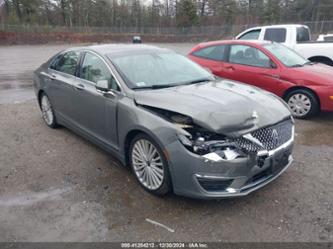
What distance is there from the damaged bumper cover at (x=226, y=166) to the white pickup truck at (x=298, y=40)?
6.47 metres

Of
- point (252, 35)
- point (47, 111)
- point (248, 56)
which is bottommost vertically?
point (47, 111)

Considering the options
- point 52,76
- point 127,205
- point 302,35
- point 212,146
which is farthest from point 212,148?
point 302,35

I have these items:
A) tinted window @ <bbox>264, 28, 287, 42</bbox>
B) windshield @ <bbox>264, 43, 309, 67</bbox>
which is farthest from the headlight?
tinted window @ <bbox>264, 28, 287, 42</bbox>

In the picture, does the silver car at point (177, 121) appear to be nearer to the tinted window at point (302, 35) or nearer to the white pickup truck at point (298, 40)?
the white pickup truck at point (298, 40)

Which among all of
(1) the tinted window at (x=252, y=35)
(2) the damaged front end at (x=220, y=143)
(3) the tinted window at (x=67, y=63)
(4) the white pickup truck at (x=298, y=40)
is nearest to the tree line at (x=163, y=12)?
(1) the tinted window at (x=252, y=35)

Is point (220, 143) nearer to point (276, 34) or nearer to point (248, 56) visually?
point (248, 56)

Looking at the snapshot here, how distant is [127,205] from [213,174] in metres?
1.03

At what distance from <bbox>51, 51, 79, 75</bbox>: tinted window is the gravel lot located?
1264 millimetres

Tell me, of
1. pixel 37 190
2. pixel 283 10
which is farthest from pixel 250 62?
pixel 283 10

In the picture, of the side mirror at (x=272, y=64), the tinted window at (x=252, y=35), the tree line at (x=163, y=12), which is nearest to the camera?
the side mirror at (x=272, y=64)

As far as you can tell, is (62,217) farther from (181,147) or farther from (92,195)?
(181,147)

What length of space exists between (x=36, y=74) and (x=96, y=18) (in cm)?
5196

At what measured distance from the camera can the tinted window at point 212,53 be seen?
262 inches

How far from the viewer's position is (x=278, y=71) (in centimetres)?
570
